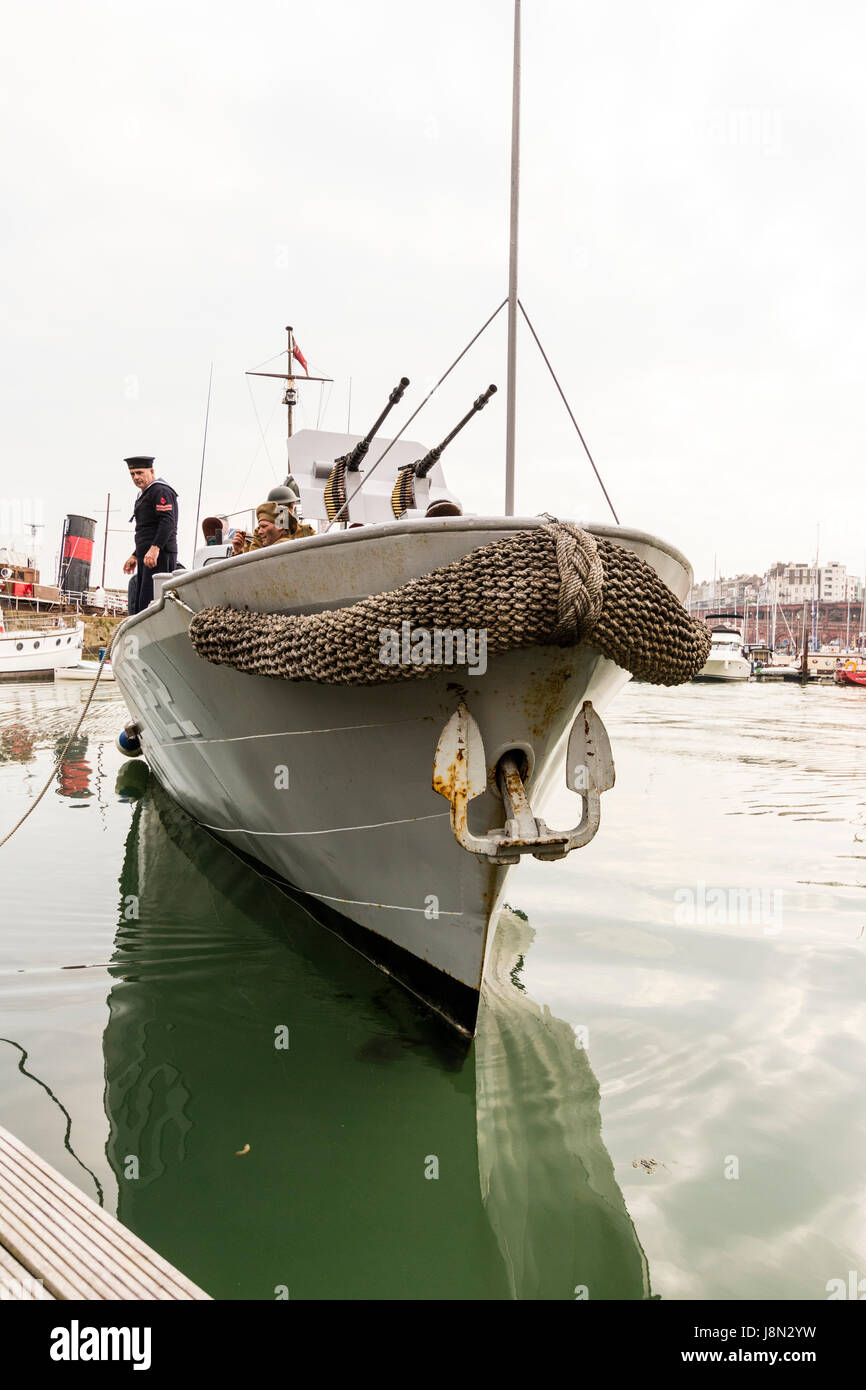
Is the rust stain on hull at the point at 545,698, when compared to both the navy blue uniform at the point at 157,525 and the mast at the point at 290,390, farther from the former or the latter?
the mast at the point at 290,390

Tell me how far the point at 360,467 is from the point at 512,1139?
5.34 meters

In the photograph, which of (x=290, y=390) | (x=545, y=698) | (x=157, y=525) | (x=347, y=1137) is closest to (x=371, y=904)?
(x=347, y=1137)

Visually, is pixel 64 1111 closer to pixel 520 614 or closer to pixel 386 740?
pixel 386 740

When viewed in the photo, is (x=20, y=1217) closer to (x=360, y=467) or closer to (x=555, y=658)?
(x=555, y=658)

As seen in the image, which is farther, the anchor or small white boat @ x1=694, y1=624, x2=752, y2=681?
small white boat @ x1=694, y1=624, x2=752, y2=681

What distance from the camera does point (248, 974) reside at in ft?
13.6

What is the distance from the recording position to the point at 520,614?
2.73 m

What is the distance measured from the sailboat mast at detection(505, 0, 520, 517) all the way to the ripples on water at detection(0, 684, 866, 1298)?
2.29 metres

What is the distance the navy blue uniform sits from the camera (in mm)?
6512

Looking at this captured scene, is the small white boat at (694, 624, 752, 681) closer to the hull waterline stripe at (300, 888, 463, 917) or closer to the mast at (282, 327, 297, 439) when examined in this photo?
the mast at (282, 327, 297, 439)

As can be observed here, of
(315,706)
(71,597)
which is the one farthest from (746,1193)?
(71,597)

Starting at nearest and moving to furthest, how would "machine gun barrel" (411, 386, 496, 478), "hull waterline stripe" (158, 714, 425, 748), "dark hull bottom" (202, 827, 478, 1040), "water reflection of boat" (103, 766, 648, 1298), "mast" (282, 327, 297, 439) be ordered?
"water reflection of boat" (103, 766, 648, 1298) → "hull waterline stripe" (158, 714, 425, 748) → "dark hull bottom" (202, 827, 478, 1040) → "machine gun barrel" (411, 386, 496, 478) → "mast" (282, 327, 297, 439)

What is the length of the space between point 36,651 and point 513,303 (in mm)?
30301

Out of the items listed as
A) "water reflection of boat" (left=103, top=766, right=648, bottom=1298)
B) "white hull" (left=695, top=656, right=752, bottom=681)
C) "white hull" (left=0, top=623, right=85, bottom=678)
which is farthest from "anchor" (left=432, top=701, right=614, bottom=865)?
"white hull" (left=695, top=656, right=752, bottom=681)
